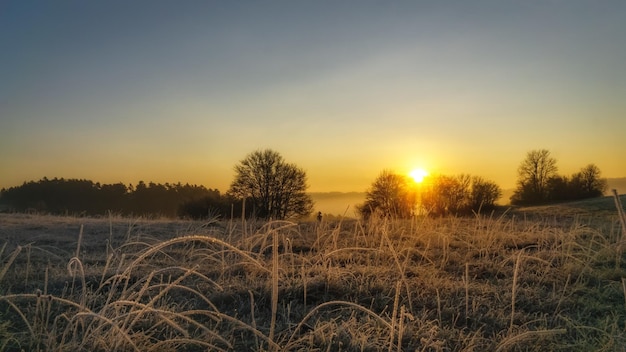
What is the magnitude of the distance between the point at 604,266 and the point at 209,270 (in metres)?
5.36

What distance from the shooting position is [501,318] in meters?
4.25

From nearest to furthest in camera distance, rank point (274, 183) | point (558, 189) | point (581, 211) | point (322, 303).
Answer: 1. point (322, 303)
2. point (581, 211)
3. point (274, 183)
4. point (558, 189)

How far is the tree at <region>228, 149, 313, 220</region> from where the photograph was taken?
4444 centimetres

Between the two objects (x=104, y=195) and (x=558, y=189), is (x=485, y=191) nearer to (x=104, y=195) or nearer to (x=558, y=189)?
(x=558, y=189)

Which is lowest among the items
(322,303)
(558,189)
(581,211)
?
(322,303)

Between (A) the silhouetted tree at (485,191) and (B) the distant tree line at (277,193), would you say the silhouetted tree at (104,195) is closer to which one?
(B) the distant tree line at (277,193)

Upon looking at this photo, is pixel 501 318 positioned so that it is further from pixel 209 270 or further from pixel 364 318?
pixel 209 270

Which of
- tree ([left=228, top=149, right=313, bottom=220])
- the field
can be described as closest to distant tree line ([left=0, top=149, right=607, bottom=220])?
tree ([left=228, top=149, right=313, bottom=220])

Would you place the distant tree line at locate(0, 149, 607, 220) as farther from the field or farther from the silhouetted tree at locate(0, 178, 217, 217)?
the field

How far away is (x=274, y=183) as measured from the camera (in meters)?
45.2

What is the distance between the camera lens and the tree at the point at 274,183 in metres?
44.4

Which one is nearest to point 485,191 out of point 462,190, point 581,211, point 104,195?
point 462,190

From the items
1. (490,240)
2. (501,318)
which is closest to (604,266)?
(490,240)

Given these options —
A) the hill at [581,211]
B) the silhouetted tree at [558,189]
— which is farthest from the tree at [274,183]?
the silhouetted tree at [558,189]
